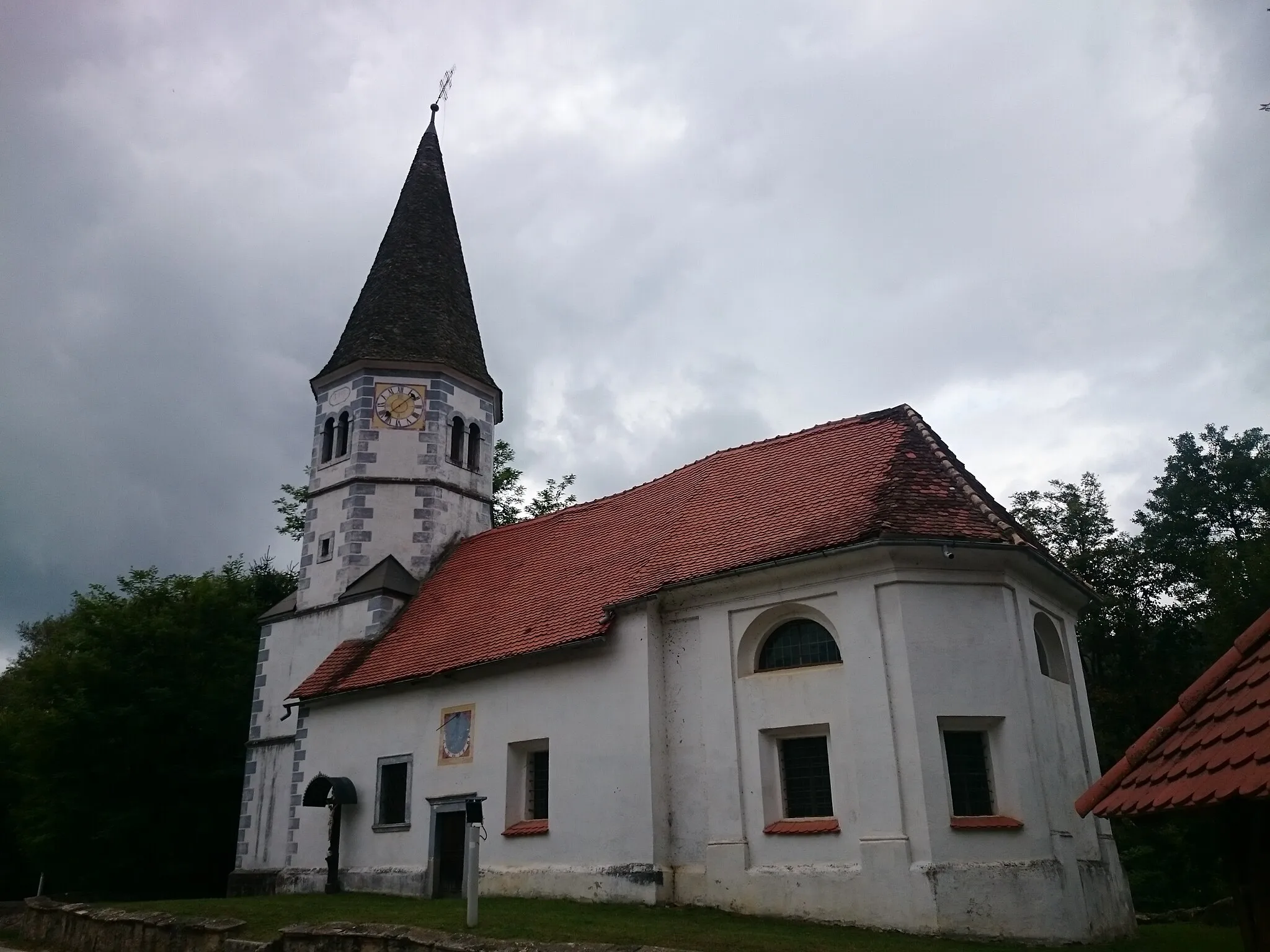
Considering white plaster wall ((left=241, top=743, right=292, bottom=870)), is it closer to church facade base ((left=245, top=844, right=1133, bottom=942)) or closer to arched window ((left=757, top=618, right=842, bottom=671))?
church facade base ((left=245, top=844, right=1133, bottom=942))

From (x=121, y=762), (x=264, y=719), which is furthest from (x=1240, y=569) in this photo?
(x=121, y=762)

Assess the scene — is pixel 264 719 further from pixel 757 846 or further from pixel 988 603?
pixel 988 603

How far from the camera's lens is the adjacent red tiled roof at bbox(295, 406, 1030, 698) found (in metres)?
15.2

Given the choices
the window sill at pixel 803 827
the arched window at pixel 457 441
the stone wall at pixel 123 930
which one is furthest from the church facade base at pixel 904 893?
the arched window at pixel 457 441

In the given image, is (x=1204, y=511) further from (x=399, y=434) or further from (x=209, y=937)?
(x=209, y=937)

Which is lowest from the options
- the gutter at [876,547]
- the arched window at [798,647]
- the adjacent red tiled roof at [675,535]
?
the arched window at [798,647]

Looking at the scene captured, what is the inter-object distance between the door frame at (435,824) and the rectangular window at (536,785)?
1.05 metres

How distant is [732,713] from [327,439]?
48.2ft

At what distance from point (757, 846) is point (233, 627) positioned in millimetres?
18271

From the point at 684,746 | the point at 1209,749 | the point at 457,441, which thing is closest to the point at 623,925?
the point at 684,746

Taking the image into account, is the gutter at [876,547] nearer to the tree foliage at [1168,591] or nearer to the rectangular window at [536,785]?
the rectangular window at [536,785]

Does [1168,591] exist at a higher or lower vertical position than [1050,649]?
higher

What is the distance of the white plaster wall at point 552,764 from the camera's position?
611 inches

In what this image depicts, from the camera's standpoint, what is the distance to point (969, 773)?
14.1 meters
